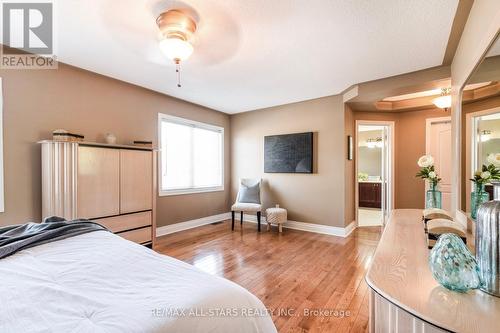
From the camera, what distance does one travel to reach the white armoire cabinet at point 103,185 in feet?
8.13

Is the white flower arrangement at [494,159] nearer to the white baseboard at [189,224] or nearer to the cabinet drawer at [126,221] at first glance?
the cabinet drawer at [126,221]

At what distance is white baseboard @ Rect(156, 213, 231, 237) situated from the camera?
156 inches

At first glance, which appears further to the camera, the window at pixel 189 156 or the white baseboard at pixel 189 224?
the window at pixel 189 156

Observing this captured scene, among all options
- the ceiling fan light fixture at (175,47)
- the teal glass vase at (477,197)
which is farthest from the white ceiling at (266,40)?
the teal glass vase at (477,197)

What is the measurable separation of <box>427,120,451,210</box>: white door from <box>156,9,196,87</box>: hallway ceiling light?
3.87 m

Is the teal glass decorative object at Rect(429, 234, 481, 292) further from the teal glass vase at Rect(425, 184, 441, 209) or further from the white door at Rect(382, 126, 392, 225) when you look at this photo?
the white door at Rect(382, 126, 392, 225)

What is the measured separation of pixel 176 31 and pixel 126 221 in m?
2.32

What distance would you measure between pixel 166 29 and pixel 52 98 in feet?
6.18

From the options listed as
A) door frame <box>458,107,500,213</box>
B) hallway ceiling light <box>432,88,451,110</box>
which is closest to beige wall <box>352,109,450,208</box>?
hallway ceiling light <box>432,88,451,110</box>

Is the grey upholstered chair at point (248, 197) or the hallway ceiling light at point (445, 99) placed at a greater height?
the hallway ceiling light at point (445, 99)

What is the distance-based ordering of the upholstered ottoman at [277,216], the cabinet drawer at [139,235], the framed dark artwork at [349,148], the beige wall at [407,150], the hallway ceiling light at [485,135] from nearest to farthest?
the hallway ceiling light at [485,135], the cabinet drawer at [139,235], the framed dark artwork at [349,148], the upholstered ottoman at [277,216], the beige wall at [407,150]

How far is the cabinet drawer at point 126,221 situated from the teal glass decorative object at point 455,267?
10.2 ft

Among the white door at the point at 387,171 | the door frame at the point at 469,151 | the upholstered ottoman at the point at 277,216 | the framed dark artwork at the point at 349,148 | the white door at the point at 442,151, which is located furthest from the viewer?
the white door at the point at 387,171

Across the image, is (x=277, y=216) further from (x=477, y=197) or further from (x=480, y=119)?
(x=480, y=119)
